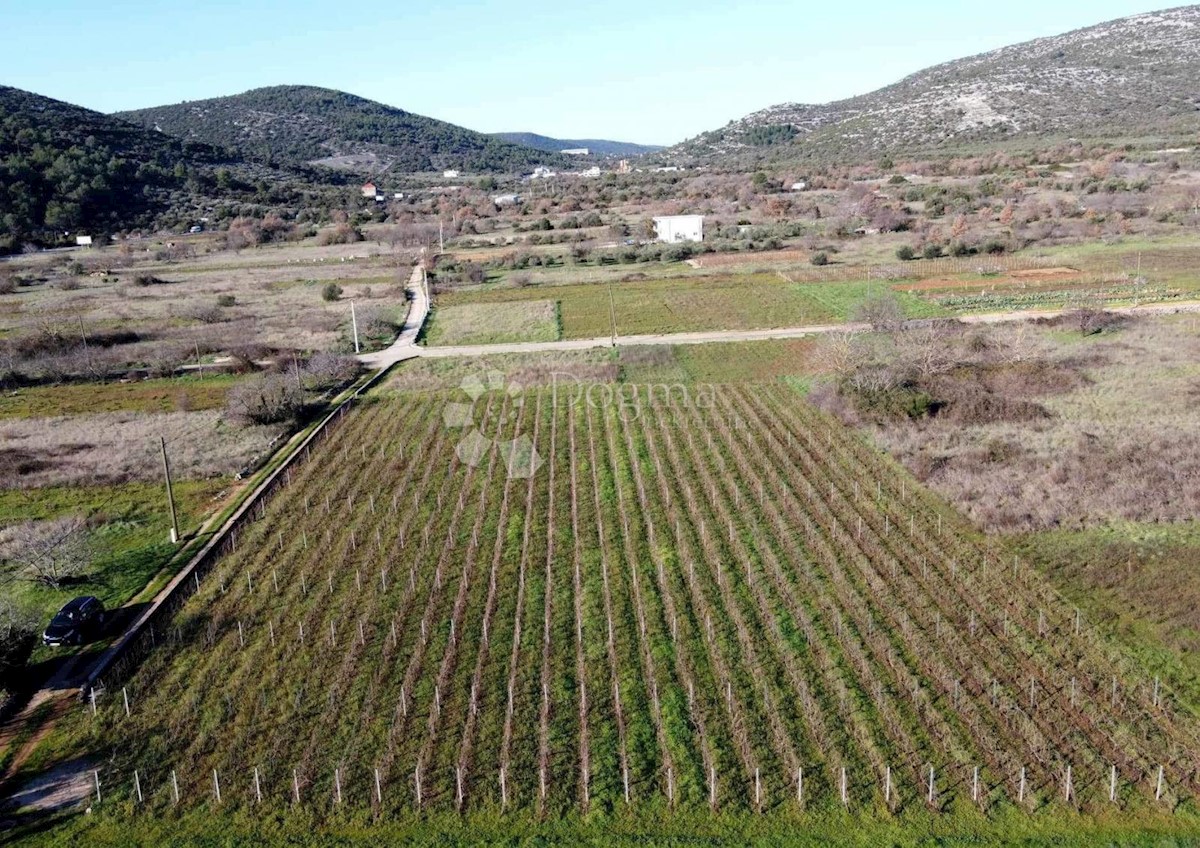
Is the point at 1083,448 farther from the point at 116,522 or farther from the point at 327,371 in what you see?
the point at 327,371

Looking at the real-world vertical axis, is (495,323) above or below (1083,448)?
above

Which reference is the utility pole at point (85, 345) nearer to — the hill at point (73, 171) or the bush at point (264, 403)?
the bush at point (264, 403)

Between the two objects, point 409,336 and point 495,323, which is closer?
point 409,336

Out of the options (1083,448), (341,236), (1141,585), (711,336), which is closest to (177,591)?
(1141,585)

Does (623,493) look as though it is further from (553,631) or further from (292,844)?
(292,844)

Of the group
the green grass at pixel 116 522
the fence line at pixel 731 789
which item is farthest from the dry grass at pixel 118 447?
the fence line at pixel 731 789

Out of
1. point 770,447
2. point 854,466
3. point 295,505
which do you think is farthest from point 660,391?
point 295,505
